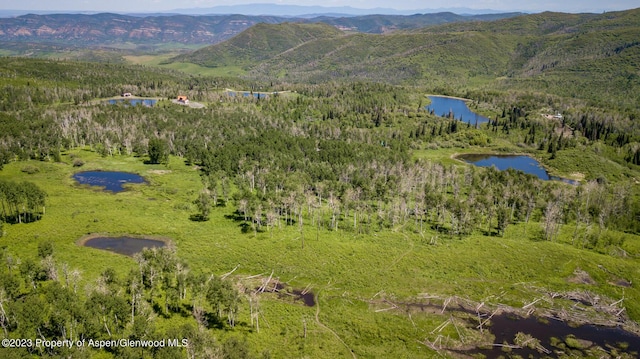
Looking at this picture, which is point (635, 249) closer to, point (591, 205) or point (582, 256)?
point (582, 256)

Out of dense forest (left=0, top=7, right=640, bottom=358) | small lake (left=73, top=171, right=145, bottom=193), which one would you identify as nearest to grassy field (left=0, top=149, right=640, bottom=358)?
dense forest (left=0, top=7, right=640, bottom=358)

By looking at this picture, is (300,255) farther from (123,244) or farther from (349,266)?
(123,244)

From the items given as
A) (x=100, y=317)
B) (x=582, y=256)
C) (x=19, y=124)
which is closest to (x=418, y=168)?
(x=582, y=256)

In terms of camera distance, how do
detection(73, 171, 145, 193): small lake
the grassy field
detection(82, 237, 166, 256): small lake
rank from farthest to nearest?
detection(73, 171, 145, 193): small lake → detection(82, 237, 166, 256): small lake → the grassy field

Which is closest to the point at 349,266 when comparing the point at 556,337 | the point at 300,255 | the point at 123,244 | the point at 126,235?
the point at 300,255

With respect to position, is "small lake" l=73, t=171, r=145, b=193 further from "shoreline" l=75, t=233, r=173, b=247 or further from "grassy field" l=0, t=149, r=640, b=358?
"shoreline" l=75, t=233, r=173, b=247

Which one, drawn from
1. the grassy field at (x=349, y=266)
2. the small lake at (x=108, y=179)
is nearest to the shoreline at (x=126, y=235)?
the grassy field at (x=349, y=266)
